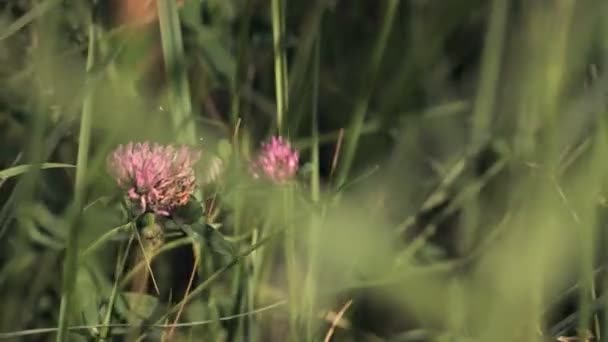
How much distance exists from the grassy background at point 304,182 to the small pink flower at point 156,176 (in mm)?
26

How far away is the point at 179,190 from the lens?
753mm

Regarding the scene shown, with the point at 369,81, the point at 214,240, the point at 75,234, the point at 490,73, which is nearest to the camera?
the point at 75,234

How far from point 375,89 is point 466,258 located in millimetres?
240

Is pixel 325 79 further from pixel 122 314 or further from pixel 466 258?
pixel 122 314

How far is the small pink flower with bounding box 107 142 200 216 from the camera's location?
0.74 meters

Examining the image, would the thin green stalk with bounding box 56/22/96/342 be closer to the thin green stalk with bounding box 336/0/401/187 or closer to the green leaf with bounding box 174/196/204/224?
the green leaf with bounding box 174/196/204/224

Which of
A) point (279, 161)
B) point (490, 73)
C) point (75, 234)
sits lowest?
point (75, 234)

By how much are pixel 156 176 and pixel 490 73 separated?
1.33 ft

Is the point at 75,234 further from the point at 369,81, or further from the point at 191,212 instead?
the point at 369,81

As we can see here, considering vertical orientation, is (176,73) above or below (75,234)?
above

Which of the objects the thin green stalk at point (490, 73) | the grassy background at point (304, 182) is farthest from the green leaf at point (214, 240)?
the thin green stalk at point (490, 73)

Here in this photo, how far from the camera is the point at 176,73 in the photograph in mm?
832

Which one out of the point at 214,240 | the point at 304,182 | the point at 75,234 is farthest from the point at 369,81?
the point at 75,234

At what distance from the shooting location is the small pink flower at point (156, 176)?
74 centimetres
